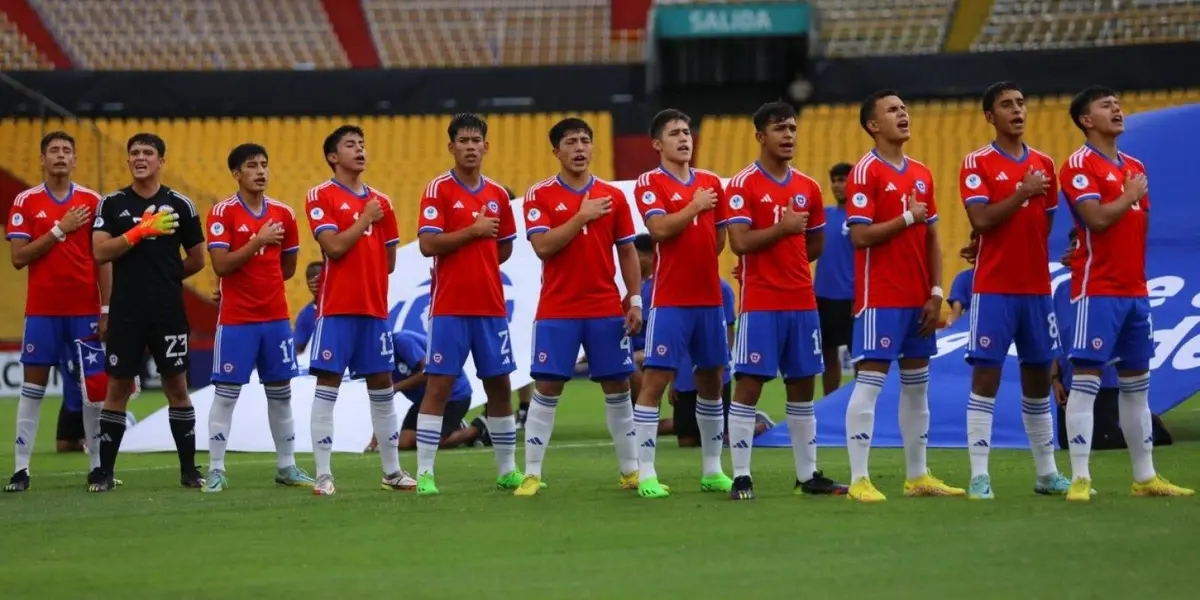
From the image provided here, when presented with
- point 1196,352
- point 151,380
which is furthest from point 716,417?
point 151,380

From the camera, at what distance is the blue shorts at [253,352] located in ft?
34.3

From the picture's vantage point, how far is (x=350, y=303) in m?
9.98

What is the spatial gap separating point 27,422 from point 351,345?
8.22 feet

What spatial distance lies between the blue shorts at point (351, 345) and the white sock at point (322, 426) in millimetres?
169

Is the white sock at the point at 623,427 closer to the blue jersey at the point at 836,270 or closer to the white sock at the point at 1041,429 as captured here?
the white sock at the point at 1041,429

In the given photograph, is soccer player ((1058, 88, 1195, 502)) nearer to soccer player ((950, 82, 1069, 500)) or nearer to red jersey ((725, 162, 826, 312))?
soccer player ((950, 82, 1069, 500))

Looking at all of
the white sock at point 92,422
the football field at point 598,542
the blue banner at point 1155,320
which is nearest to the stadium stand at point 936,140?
the blue banner at point 1155,320

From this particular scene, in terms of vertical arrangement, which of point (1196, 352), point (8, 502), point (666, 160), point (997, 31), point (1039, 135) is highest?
point (997, 31)

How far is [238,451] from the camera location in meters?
Answer: 13.9

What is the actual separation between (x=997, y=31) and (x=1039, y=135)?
3139 millimetres

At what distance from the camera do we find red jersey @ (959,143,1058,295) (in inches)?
344

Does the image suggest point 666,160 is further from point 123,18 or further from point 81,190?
point 123,18

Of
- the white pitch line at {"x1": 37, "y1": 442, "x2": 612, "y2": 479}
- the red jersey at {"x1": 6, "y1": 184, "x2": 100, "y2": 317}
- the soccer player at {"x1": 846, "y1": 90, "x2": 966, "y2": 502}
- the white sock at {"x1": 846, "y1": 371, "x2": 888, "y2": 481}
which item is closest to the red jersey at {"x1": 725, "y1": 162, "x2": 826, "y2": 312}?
the soccer player at {"x1": 846, "y1": 90, "x2": 966, "y2": 502}

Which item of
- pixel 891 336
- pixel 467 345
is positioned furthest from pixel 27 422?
pixel 891 336
